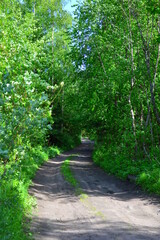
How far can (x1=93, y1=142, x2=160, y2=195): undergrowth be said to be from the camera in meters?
11.1

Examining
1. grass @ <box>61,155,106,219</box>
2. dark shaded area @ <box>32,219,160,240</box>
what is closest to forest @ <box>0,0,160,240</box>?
dark shaded area @ <box>32,219,160,240</box>

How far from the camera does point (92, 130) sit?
2461cm

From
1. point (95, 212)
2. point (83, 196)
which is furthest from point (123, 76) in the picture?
point (95, 212)

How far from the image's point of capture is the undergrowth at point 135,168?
36.6ft

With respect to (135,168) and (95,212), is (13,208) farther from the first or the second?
(135,168)

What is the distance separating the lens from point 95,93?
62.9 feet

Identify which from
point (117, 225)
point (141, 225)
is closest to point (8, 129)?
point (117, 225)

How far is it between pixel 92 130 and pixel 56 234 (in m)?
18.4

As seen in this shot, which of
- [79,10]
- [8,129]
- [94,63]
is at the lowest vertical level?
[8,129]

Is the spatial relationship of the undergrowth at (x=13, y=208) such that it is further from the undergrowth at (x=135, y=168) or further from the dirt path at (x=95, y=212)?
the undergrowth at (x=135, y=168)

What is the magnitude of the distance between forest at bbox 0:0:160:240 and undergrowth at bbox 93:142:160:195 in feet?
0.15

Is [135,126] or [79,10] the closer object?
[135,126]

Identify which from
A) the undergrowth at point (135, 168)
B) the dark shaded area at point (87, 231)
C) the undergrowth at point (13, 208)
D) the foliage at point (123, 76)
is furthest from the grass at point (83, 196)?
the foliage at point (123, 76)

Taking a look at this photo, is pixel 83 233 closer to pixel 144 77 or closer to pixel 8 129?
pixel 8 129
